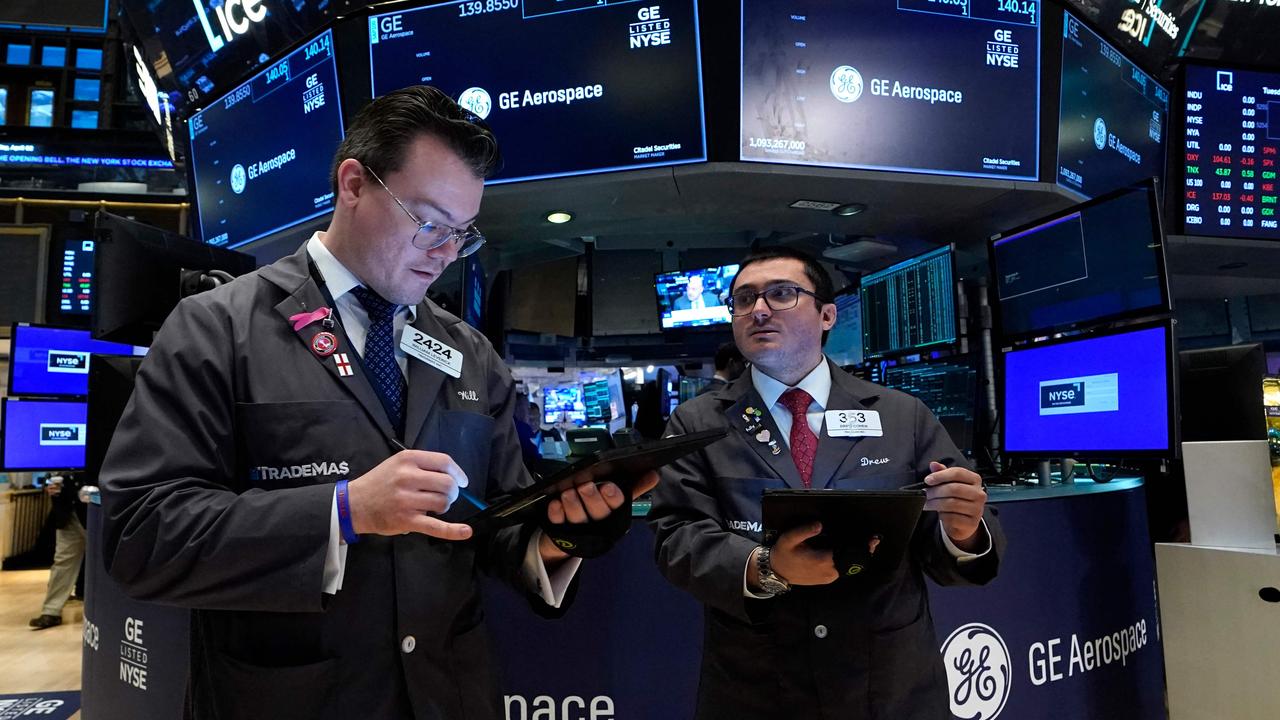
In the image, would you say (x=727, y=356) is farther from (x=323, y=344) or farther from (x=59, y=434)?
(x=59, y=434)

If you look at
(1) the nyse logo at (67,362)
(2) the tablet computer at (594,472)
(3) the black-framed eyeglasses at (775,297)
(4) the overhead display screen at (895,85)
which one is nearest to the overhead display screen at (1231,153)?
(4) the overhead display screen at (895,85)

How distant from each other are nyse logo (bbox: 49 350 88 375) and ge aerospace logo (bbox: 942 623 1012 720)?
4.59 meters

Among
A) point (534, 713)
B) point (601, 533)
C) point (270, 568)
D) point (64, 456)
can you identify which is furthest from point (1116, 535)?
point (64, 456)

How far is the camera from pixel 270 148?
3951 mm

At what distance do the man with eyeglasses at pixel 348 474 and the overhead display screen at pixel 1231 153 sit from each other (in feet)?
15.6

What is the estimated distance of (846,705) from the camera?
1444mm

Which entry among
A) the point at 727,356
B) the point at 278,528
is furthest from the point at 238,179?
the point at 278,528

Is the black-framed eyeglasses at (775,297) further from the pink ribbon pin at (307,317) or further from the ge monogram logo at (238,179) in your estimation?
the ge monogram logo at (238,179)

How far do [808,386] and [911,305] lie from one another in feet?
5.87

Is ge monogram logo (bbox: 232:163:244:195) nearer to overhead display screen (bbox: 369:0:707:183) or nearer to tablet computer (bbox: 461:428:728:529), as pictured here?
overhead display screen (bbox: 369:0:707:183)

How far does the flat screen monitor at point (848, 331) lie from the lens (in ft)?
13.2

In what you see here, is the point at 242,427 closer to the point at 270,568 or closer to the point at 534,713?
the point at 270,568

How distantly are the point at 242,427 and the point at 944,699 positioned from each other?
143 centimetres

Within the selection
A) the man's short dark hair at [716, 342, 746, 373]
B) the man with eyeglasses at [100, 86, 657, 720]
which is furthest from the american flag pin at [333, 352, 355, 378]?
the man's short dark hair at [716, 342, 746, 373]
